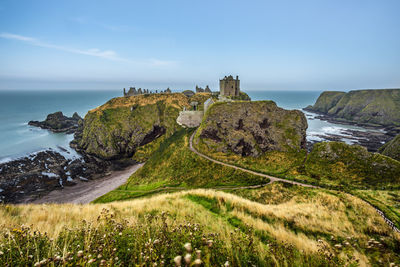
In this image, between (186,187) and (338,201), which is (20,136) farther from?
(338,201)

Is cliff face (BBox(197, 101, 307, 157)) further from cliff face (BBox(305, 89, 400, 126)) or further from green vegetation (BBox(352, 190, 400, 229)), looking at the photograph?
cliff face (BBox(305, 89, 400, 126))

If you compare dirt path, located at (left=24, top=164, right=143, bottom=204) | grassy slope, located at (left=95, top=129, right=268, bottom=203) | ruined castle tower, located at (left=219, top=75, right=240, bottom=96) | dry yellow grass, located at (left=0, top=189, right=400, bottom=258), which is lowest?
dirt path, located at (left=24, top=164, right=143, bottom=204)

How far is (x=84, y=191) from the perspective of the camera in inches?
1570

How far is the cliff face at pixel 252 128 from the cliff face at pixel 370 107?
12038 cm

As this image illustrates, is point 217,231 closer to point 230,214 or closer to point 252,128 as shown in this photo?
point 230,214

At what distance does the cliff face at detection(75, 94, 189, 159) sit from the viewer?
214 feet

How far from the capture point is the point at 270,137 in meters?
37.2

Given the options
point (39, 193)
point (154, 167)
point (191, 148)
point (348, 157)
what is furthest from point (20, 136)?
point (348, 157)

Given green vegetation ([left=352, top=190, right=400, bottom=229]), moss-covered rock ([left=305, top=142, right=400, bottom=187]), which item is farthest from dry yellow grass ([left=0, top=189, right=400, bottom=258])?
moss-covered rock ([left=305, top=142, right=400, bottom=187])

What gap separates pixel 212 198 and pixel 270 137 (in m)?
30.2

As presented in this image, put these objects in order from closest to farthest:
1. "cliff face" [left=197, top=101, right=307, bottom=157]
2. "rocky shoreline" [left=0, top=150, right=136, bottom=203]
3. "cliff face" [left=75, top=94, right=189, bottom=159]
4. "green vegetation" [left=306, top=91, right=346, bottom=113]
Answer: "cliff face" [left=197, top=101, right=307, bottom=157] → "rocky shoreline" [left=0, top=150, right=136, bottom=203] → "cliff face" [left=75, top=94, right=189, bottom=159] → "green vegetation" [left=306, top=91, right=346, bottom=113]

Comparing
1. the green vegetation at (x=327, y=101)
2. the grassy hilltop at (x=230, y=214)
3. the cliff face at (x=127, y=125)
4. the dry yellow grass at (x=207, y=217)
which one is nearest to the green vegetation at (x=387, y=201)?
the grassy hilltop at (x=230, y=214)

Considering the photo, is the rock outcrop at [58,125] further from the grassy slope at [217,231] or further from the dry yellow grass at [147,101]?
the grassy slope at [217,231]

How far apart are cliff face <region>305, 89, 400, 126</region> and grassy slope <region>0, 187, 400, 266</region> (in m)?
144
